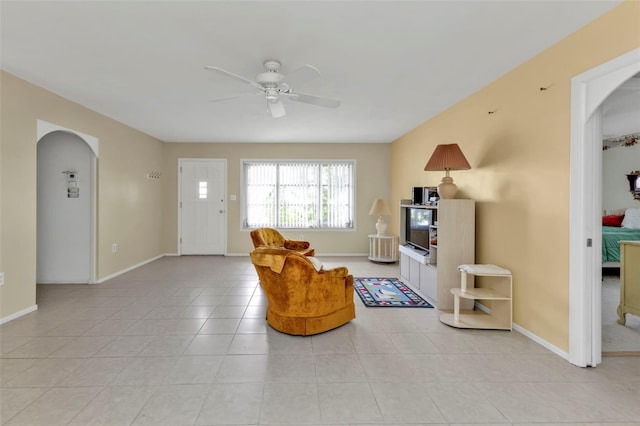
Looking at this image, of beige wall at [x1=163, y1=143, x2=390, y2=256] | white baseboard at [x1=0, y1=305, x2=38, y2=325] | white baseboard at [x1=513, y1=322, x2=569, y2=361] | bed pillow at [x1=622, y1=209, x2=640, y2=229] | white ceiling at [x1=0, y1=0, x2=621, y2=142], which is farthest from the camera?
beige wall at [x1=163, y1=143, x2=390, y2=256]

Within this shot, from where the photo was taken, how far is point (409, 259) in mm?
4531

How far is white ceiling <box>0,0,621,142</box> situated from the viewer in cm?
207

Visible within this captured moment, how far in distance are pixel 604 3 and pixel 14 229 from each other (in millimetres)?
5552

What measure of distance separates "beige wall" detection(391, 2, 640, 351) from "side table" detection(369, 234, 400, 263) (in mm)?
2566

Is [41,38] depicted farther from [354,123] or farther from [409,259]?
[409,259]

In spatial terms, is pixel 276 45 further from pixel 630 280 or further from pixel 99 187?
pixel 630 280

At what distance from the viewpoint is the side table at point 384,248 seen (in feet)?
20.1

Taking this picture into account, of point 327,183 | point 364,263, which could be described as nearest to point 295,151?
point 327,183

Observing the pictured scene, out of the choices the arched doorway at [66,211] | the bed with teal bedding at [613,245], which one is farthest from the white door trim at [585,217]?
the arched doorway at [66,211]

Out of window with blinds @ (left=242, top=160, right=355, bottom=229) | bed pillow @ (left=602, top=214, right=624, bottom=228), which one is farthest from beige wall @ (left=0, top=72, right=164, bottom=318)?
bed pillow @ (left=602, top=214, right=624, bottom=228)

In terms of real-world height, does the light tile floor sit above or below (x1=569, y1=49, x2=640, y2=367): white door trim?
below

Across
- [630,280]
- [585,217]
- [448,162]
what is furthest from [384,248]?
[585,217]

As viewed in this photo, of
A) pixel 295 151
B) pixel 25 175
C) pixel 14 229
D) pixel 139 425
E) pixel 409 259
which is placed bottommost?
pixel 139 425

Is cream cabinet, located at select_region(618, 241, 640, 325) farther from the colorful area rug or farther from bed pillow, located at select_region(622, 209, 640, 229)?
bed pillow, located at select_region(622, 209, 640, 229)
